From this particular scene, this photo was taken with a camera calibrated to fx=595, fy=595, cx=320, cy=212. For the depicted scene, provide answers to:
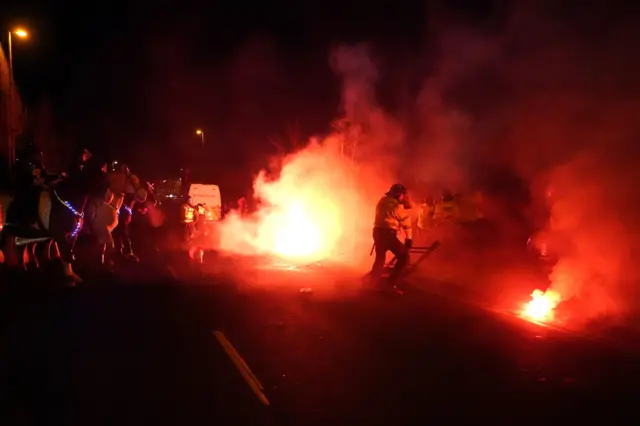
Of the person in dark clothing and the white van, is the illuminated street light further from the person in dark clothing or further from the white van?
the person in dark clothing

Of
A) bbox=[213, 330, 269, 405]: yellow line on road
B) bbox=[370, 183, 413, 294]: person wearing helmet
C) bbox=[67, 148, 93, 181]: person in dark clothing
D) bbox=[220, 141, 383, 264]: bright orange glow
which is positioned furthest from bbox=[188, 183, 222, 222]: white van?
bbox=[213, 330, 269, 405]: yellow line on road

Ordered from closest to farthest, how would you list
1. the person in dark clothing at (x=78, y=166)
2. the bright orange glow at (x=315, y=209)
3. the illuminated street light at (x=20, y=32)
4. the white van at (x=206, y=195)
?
the person in dark clothing at (x=78, y=166) → the illuminated street light at (x=20, y=32) → the bright orange glow at (x=315, y=209) → the white van at (x=206, y=195)

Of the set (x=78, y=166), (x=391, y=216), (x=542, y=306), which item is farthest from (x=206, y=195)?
(x=542, y=306)

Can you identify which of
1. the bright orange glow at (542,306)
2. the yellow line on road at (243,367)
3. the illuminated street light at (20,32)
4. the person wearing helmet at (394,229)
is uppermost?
the illuminated street light at (20,32)

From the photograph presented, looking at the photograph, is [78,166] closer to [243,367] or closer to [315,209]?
[243,367]

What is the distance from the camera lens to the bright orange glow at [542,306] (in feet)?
27.2

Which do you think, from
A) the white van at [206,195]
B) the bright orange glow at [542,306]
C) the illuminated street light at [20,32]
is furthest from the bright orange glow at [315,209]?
the illuminated street light at [20,32]

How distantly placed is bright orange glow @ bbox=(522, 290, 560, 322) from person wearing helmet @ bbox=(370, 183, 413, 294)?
200 cm

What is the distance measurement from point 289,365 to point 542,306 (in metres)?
4.83

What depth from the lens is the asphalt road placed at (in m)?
4.38

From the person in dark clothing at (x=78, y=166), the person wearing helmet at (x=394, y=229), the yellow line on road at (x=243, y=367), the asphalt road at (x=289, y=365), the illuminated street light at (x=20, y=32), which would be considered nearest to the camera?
the asphalt road at (x=289, y=365)

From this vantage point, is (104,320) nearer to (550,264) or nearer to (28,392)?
(28,392)

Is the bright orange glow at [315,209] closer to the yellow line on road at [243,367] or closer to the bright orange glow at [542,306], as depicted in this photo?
the bright orange glow at [542,306]

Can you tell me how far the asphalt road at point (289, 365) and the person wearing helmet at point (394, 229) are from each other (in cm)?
120
